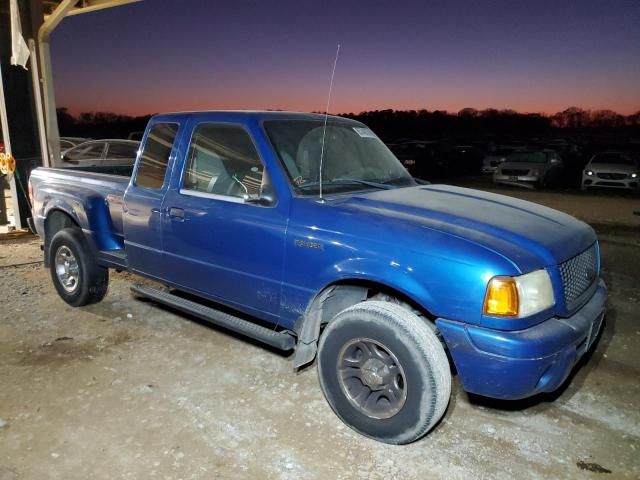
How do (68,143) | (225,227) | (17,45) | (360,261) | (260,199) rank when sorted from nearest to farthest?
(360,261) → (260,199) → (225,227) → (17,45) → (68,143)

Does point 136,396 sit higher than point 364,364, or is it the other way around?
point 364,364

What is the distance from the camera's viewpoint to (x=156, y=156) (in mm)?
4305

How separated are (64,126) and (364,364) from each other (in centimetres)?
5008

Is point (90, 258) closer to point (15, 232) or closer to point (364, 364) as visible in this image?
point (364, 364)

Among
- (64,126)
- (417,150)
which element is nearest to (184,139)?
(417,150)

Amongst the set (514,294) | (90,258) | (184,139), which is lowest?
(90,258)

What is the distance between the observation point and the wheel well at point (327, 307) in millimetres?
3244

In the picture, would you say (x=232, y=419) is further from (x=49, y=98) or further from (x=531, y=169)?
(x=531, y=169)

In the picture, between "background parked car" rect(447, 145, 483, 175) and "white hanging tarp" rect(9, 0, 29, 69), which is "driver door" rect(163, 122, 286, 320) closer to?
"white hanging tarp" rect(9, 0, 29, 69)

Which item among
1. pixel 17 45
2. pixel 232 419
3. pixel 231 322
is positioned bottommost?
pixel 232 419

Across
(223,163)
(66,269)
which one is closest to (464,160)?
(66,269)

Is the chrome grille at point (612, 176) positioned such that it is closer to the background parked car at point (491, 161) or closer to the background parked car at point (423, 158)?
Answer: the background parked car at point (491, 161)

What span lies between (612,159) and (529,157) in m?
2.56

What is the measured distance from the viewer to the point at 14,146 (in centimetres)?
895
